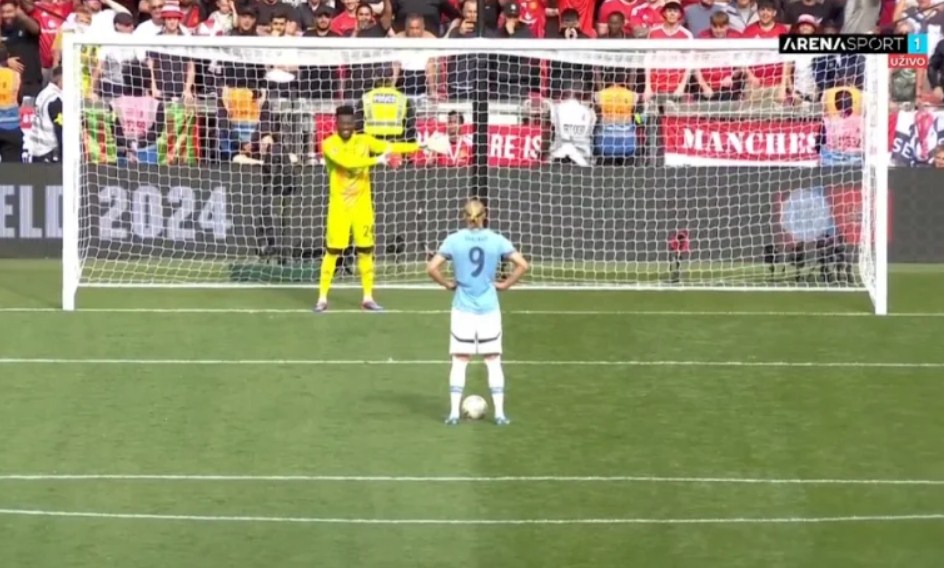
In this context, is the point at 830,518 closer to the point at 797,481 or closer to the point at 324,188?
the point at 797,481

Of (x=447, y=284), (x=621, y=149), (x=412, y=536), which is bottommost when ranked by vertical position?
(x=412, y=536)

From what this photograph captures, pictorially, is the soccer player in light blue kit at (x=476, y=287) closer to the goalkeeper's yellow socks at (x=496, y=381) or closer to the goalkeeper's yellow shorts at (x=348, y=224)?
the goalkeeper's yellow socks at (x=496, y=381)

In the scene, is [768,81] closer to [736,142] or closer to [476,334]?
[736,142]

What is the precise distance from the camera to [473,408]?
1557 centimetres

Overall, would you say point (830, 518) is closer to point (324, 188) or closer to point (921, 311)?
point (921, 311)

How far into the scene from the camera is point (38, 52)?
86.2ft

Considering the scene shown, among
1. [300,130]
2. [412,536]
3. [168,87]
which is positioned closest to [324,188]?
[300,130]

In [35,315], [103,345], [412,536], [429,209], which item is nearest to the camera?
[412,536]

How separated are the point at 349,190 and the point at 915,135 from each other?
8.33m

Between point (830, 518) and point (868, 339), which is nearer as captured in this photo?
point (830, 518)

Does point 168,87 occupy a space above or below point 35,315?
above

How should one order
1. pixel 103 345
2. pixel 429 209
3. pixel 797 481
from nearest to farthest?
pixel 797 481, pixel 103 345, pixel 429 209

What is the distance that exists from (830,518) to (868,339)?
22.7 feet

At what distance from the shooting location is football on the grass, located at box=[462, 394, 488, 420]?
1557cm
